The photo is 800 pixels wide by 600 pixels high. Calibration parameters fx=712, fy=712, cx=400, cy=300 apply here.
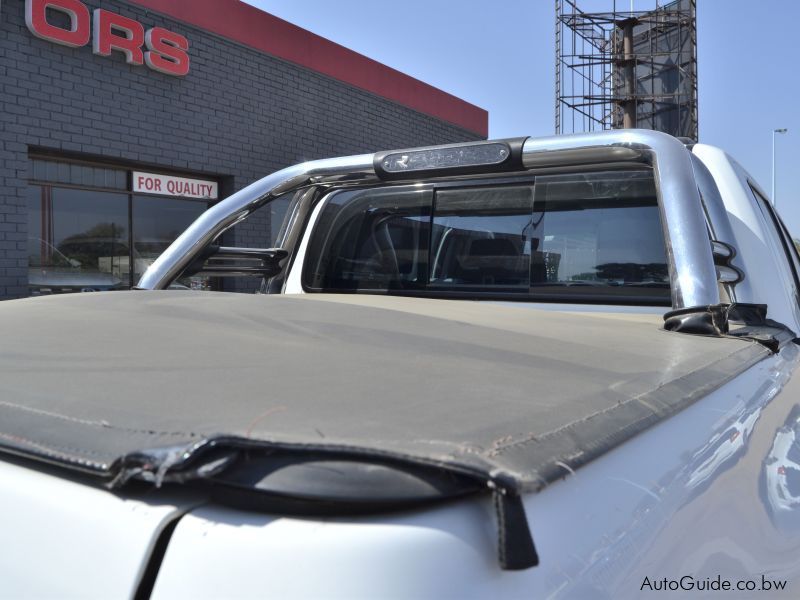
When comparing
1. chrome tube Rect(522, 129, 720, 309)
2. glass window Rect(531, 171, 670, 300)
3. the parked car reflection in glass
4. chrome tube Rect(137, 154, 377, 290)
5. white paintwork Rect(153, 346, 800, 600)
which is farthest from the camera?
the parked car reflection in glass

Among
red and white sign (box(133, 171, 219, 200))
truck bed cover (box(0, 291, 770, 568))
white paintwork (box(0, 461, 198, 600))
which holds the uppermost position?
red and white sign (box(133, 171, 219, 200))

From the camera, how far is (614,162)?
A: 270cm

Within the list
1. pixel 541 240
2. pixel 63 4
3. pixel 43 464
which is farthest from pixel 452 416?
pixel 63 4

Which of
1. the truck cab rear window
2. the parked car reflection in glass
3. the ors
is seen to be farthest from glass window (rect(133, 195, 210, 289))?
the truck cab rear window

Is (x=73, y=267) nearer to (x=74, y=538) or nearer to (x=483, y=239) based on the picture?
(x=483, y=239)

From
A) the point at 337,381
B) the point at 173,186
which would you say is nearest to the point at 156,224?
the point at 173,186

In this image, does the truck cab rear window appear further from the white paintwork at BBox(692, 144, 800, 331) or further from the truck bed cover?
the truck bed cover

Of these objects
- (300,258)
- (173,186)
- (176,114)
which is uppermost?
(176,114)

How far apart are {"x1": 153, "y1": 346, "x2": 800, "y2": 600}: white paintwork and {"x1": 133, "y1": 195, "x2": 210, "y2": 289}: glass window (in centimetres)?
964

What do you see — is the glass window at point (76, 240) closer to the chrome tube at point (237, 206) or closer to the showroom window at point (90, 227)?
the showroom window at point (90, 227)

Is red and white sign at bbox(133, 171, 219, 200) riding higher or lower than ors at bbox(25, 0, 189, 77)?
lower

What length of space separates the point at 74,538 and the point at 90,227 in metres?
9.78

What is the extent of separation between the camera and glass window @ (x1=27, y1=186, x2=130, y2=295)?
9039 millimetres

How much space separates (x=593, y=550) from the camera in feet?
2.65
